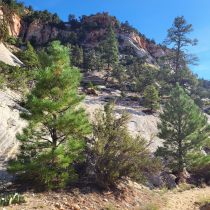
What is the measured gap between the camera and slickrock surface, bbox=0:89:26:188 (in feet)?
20.6

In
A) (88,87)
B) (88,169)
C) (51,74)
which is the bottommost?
(88,169)

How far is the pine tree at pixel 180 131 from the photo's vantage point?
11.7 metres

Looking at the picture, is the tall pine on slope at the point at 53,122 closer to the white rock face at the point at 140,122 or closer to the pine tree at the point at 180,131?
the pine tree at the point at 180,131

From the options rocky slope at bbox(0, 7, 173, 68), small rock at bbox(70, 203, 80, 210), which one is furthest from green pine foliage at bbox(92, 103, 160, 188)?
rocky slope at bbox(0, 7, 173, 68)

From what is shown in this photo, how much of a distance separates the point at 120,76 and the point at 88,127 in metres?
29.6

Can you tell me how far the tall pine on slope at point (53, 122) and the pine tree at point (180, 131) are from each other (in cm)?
941

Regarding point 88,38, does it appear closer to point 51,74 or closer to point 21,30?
point 21,30

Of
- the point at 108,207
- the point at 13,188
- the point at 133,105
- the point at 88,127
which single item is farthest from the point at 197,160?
the point at 133,105

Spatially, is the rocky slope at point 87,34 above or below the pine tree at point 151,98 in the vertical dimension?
above

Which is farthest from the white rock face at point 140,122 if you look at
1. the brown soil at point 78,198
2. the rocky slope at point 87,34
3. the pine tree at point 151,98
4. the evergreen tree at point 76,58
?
the rocky slope at point 87,34

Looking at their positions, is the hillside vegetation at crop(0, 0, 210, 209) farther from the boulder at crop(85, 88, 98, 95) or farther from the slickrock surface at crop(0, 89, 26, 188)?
the slickrock surface at crop(0, 89, 26, 188)

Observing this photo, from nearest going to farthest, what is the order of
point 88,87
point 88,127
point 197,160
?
1. point 88,127
2. point 197,160
3. point 88,87

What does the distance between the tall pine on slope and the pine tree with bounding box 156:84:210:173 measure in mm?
9414

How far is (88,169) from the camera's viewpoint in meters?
7.03
